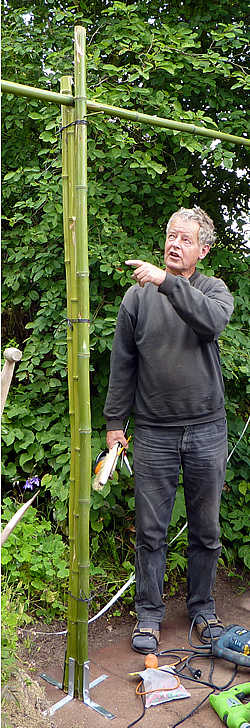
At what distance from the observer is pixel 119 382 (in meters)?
2.96

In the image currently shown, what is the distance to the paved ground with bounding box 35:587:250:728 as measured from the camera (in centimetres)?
244

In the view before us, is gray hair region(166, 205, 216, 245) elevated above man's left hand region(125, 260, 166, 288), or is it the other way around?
gray hair region(166, 205, 216, 245)

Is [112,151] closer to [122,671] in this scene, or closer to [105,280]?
[105,280]

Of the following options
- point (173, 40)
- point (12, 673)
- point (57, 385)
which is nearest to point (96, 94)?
point (173, 40)

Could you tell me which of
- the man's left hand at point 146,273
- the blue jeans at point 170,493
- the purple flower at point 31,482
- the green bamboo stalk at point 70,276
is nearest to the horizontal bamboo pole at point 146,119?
the green bamboo stalk at point 70,276

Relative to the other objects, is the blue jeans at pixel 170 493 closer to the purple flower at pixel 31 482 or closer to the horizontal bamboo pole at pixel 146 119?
the purple flower at pixel 31 482

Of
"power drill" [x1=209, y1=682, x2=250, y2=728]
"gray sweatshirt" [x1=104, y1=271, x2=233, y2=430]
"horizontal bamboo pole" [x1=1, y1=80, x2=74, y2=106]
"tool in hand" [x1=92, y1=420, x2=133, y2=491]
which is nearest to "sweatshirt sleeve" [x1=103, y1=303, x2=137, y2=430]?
"gray sweatshirt" [x1=104, y1=271, x2=233, y2=430]

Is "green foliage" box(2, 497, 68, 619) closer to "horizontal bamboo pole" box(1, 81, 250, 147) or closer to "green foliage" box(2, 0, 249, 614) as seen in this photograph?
"green foliage" box(2, 0, 249, 614)

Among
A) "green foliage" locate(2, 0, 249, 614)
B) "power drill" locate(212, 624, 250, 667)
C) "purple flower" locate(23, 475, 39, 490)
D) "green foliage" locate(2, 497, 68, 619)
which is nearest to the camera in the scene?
"power drill" locate(212, 624, 250, 667)

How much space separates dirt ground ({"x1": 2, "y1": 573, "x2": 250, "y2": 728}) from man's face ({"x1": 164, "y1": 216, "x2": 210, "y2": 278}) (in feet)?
5.56

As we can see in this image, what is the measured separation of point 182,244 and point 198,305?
39 centimetres

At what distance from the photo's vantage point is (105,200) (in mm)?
3393

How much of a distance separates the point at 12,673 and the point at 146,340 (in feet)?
4.48

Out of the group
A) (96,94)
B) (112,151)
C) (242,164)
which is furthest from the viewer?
(242,164)
